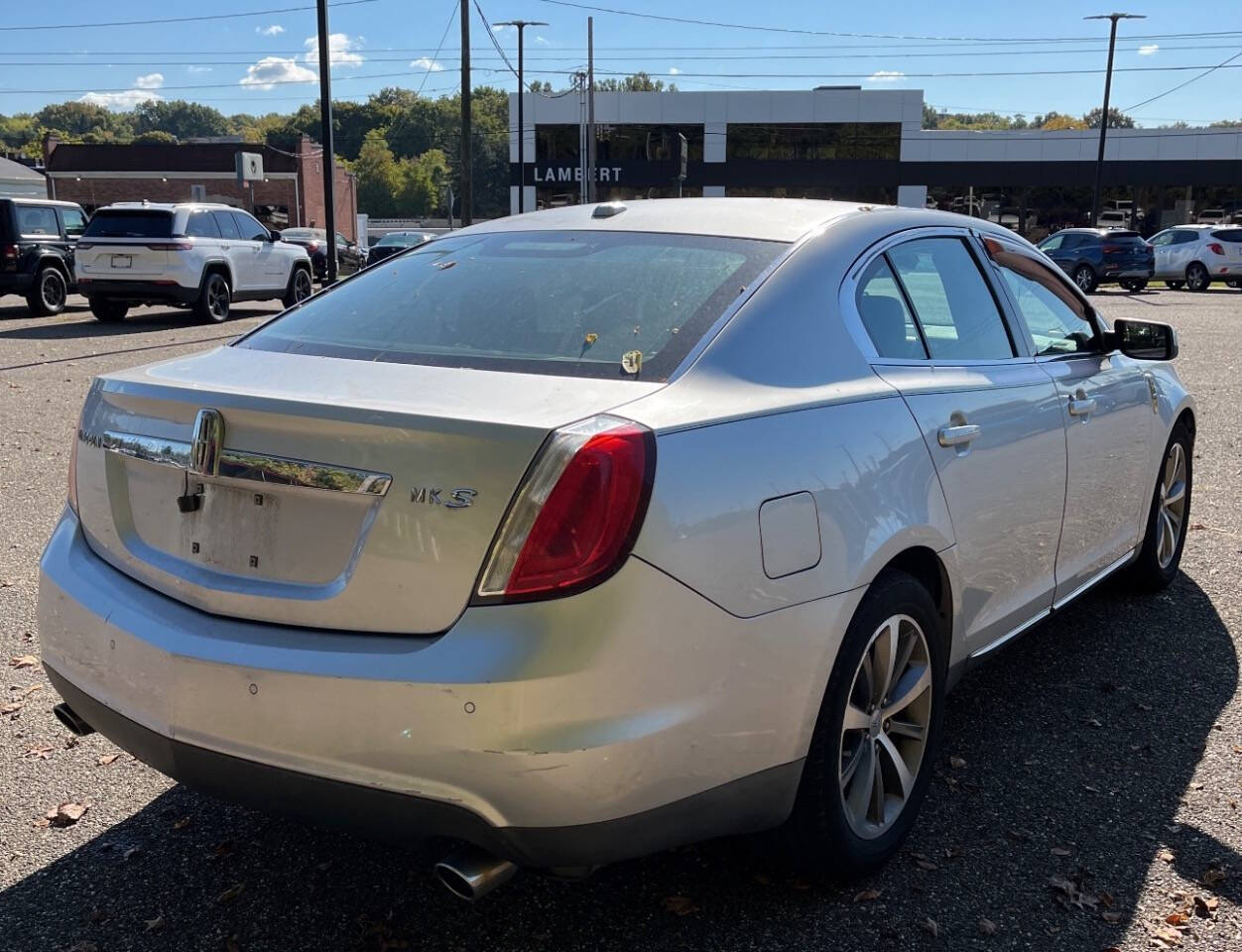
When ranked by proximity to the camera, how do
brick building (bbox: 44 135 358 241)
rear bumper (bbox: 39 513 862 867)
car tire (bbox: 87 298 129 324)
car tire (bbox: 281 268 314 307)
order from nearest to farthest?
rear bumper (bbox: 39 513 862 867), car tire (bbox: 87 298 129 324), car tire (bbox: 281 268 314 307), brick building (bbox: 44 135 358 241)

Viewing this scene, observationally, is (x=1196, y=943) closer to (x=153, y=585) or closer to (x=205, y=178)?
(x=153, y=585)

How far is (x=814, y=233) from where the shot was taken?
321 centimetres

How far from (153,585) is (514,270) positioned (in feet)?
4.28

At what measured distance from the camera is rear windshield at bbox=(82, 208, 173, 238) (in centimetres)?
1748

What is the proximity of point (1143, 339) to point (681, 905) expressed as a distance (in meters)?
2.98

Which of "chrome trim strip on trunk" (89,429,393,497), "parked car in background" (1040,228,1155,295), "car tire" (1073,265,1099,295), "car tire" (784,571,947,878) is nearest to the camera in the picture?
"chrome trim strip on trunk" (89,429,393,497)

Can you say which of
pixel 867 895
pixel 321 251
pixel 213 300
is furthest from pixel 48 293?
pixel 867 895

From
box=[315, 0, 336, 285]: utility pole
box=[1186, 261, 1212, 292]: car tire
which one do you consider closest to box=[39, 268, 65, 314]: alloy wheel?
box=[315, 0, 336, 285]: utility pole

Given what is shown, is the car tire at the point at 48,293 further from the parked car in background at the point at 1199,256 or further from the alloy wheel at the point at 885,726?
the parked car in background at the point at 1199,256

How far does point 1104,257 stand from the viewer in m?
30.2

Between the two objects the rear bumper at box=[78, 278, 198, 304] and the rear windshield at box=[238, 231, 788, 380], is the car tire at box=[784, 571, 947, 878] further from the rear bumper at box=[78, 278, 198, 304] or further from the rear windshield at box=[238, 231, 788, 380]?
the rear bumper at box=[78, 278, 198, 304]

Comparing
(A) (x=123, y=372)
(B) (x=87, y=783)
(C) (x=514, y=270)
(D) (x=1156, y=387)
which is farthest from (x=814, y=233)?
(B) (x=87, y=783)

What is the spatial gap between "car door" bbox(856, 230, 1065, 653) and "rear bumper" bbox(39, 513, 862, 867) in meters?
0.85

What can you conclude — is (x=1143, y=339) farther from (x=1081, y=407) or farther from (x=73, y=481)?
(x=73, y=481)
